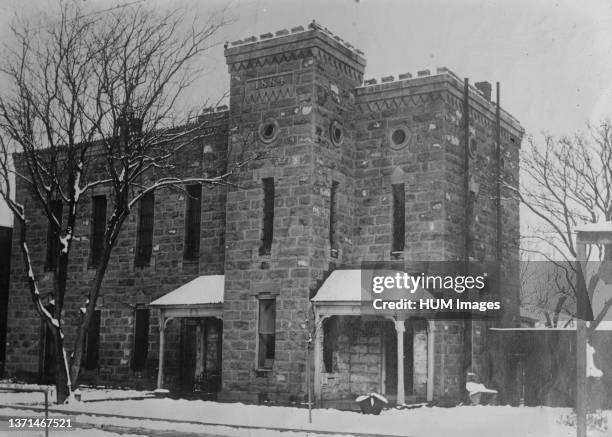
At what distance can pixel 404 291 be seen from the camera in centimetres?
1816

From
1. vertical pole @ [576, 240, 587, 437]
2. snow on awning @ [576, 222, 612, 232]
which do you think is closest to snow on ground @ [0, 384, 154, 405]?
vertical pole @ [576, 240, 587, 437]

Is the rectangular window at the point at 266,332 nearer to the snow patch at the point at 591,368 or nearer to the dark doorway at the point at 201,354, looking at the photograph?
the dark doorway at the point at 201,354

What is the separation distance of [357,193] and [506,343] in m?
5.20

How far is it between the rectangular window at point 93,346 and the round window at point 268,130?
8165mm

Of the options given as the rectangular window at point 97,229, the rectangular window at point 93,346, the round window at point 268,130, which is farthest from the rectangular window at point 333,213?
the rectangular window at point 93,346

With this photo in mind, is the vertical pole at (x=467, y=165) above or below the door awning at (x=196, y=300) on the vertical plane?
above

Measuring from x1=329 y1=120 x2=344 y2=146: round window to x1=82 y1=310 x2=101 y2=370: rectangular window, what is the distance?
929 centimetres

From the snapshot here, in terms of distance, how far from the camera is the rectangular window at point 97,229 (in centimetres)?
2495

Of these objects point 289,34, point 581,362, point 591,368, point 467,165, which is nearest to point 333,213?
point 467,165

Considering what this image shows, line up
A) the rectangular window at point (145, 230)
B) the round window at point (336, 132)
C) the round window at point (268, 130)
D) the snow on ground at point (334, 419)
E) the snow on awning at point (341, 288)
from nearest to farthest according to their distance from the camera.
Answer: the snow on ground at point (334, 419), the snow on awning at point (341, 288), the round window at point (268, 130), the round window at point (336, 132), the rectangular window at point (145, 230)

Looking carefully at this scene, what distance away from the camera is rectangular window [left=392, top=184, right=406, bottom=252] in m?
20.5

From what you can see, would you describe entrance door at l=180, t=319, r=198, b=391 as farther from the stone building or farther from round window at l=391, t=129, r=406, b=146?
round window at l=391, t=129, r=406, b=146

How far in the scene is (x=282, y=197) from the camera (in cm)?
1997

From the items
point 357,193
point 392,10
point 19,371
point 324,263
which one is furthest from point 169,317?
point 392,10
